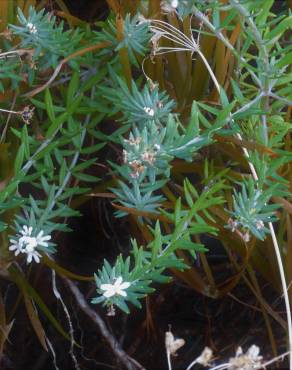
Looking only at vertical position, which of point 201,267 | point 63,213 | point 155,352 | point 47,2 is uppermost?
point 47,2

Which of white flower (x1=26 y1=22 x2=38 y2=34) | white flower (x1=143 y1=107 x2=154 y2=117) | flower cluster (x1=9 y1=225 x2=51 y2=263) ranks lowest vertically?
flower cluster (x1=9 y1=225 x2=51 y2=263)

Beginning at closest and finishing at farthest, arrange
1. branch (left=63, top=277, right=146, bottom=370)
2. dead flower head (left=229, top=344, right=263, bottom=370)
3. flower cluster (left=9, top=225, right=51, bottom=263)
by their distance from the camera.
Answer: dead flower head (left=229, top=344, right=263, bottom=370) < flower cluster (left=9, top=225, right=51, bottom=263) < branch (left=63, top=277, right=146, bottom=370)

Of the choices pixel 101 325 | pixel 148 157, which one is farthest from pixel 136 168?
pixel 101 325

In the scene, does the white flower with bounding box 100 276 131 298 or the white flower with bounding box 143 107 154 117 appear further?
the white flower with bounding box 143 107 154 117

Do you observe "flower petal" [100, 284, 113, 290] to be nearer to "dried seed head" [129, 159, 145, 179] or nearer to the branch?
"dried seed head" [129, 159, 145, 179]

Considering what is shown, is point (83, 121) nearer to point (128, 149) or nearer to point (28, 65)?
point (28, 65)

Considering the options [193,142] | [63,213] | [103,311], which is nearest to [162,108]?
[193,142]

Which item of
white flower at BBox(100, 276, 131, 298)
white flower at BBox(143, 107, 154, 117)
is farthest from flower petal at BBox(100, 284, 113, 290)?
white flower at BBox(143, 107, 154, 117)
